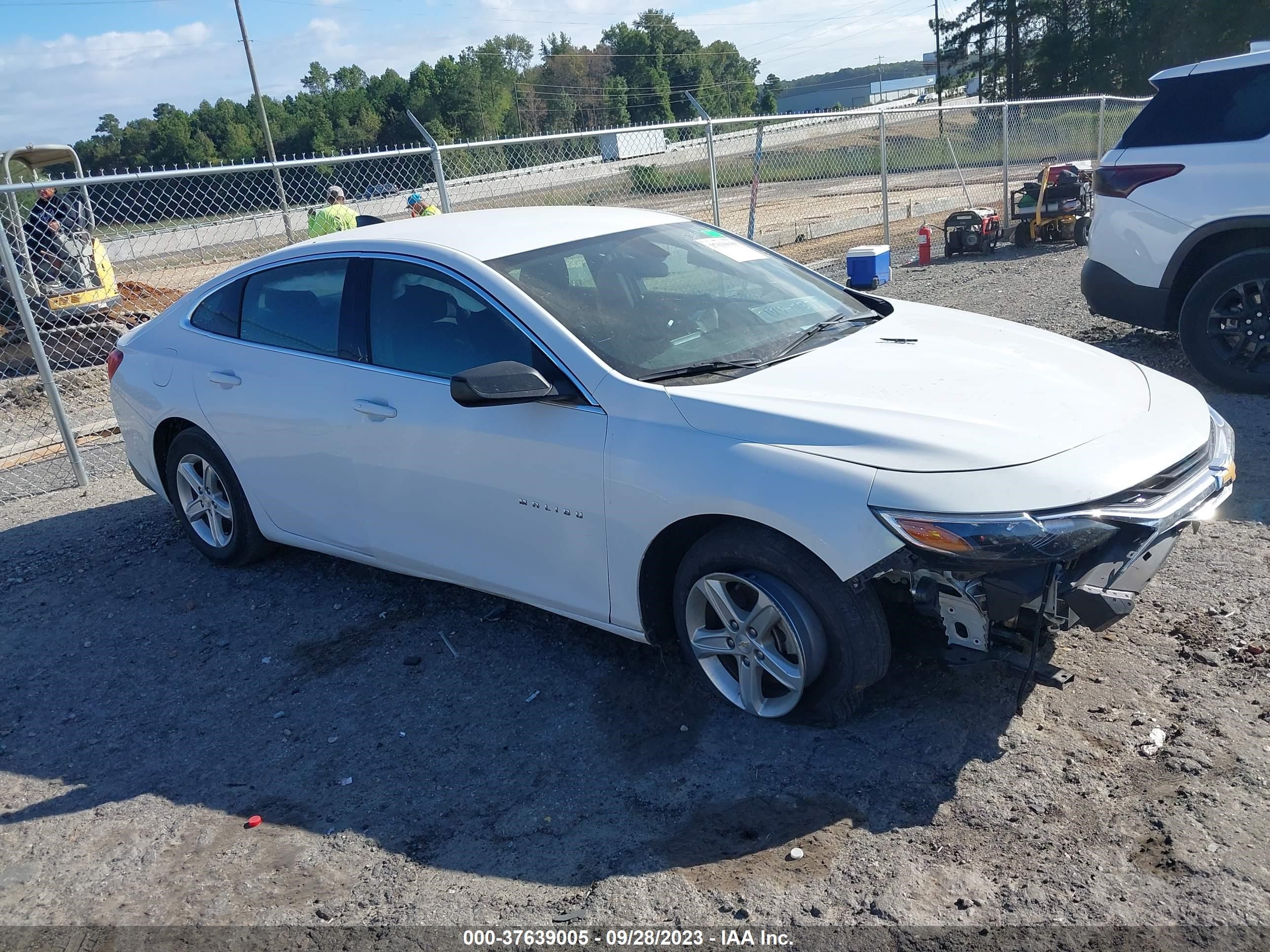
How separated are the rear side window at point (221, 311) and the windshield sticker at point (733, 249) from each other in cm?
230

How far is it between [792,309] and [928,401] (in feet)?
3.61

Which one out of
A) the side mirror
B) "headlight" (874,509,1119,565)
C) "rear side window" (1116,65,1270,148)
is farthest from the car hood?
"rear side window" (1116,65,1270,148)

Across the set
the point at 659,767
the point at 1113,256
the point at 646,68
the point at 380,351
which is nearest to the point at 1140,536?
the point at 659,767

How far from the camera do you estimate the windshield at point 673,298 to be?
3902 millimetres

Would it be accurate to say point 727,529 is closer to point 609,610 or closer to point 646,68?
point 609,610

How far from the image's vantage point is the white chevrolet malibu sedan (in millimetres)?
3090

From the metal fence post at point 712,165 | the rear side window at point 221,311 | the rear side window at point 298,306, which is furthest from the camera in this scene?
the metal fence post at point 712,165

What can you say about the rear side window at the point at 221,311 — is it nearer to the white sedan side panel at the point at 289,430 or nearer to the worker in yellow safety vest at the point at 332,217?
the white sedan side panel at the point at 289,430

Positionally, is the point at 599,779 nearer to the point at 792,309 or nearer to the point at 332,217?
the point at 792,309

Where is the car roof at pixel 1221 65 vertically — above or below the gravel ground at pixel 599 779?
above

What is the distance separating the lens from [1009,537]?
295 centimetres

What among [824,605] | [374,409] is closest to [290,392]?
[374,409]

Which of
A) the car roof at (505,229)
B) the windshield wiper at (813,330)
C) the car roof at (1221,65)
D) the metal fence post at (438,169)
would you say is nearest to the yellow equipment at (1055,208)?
the car roof at (1221,65)

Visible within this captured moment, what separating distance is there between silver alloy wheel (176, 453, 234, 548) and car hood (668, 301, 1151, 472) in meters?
2.92
